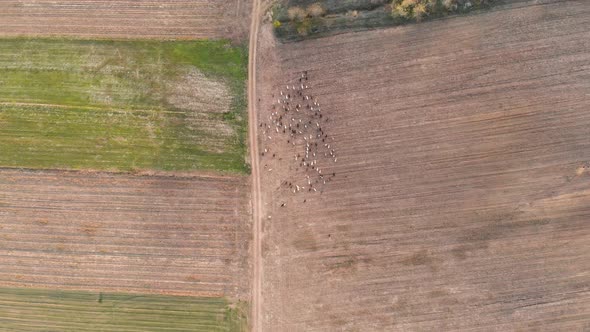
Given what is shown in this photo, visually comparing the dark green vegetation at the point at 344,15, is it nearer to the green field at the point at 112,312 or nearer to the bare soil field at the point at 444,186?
the bare soil field at the point at 444,186

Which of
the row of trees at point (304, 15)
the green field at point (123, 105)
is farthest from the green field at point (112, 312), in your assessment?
the row of trees at point (304, 15)

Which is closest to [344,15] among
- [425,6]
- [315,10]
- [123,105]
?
[315,10]

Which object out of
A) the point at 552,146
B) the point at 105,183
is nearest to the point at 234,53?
the point at 105,183

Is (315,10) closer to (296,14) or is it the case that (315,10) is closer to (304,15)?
(304,15)

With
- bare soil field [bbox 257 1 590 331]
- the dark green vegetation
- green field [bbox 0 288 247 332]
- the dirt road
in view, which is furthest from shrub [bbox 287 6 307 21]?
green field [bbox 0 288 247 332]

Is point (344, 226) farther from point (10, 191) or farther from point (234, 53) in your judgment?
point (10, 191)

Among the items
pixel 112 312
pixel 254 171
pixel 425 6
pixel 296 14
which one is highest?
pixel 296 14
